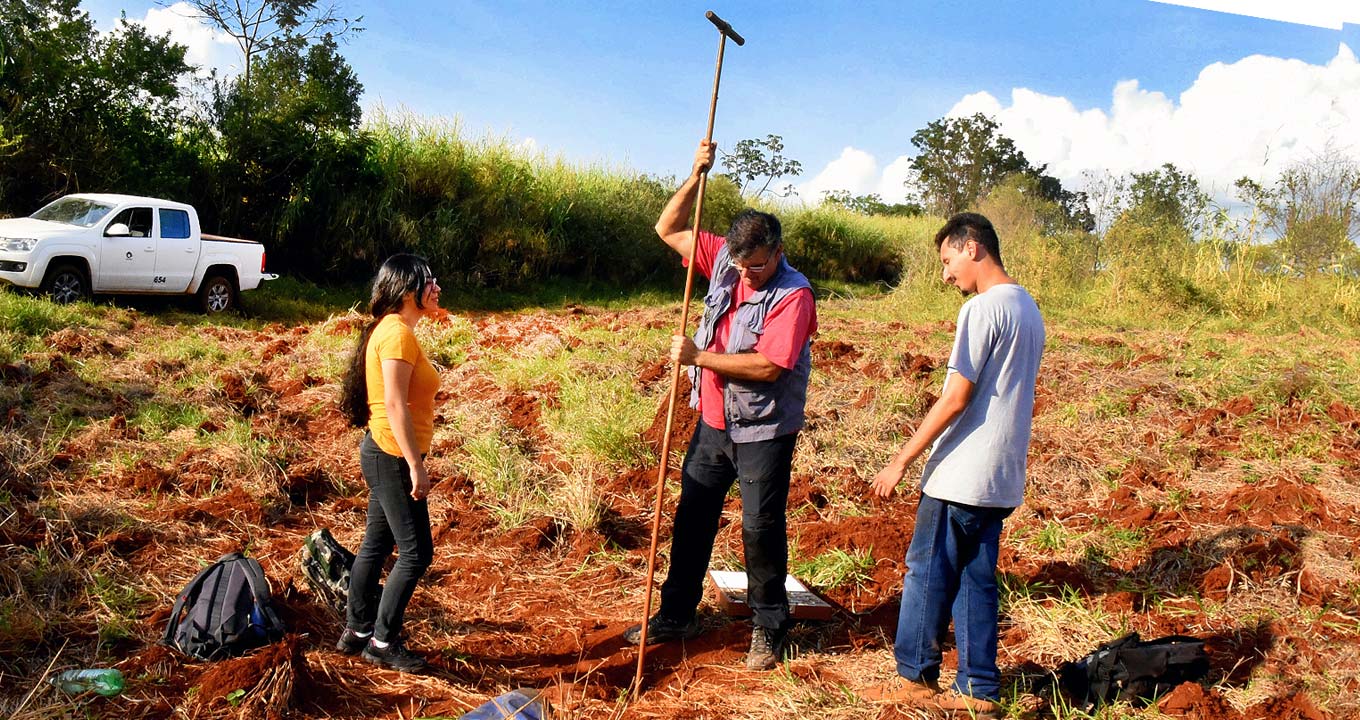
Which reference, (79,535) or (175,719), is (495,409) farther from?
(175,719)

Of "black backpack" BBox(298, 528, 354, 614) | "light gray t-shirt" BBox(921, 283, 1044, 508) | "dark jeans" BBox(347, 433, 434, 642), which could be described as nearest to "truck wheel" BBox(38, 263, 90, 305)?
"black backpack" BBox(298, 528, 354, 614)

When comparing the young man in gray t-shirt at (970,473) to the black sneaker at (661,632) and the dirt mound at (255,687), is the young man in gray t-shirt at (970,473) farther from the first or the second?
the dirt mound at (255,687)

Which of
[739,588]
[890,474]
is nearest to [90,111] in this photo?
[739,588]

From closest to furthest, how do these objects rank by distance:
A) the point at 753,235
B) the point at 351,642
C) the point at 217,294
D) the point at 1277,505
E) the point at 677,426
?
1. the point at 753,235
2. the point at 351,642
3. the point at 1277,505
4. the point at 677,426
5. the point at 217,294

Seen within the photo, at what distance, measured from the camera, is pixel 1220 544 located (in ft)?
16.5

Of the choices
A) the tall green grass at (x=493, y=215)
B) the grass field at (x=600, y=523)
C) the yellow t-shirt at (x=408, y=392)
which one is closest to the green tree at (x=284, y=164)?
the tall green grass at (x=493, y=215)

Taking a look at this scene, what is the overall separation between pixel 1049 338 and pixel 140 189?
12.4 meters

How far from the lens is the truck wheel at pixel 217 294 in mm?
12844

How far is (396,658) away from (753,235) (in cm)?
213

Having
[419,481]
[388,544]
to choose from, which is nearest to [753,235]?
[419,481]

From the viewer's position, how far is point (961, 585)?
338 cm

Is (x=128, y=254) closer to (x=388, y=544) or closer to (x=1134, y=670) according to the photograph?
(x=388, y=544)

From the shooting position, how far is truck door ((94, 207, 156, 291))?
11562 millimetres

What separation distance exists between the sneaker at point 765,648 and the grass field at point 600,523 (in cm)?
11
